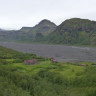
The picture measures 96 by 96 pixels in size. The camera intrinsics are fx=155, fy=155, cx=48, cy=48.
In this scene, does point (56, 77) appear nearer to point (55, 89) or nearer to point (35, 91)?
point (55, 89)

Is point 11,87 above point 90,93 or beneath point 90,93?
above

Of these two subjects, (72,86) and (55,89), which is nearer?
(55,89)

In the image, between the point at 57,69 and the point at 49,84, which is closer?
the point at 49,84

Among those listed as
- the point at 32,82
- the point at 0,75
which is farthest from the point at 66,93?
the point at 0,75

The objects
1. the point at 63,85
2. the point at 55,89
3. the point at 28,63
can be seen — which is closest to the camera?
the point at 55,89

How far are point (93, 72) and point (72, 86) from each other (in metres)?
12.1

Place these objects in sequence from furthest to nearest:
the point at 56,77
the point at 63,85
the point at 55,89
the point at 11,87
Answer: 1. the point at 56,77
2. the point at 63,85
3. the point at 55,89
4. the point at 11,87

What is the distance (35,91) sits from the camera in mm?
44031

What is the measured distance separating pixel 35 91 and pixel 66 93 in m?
9.41

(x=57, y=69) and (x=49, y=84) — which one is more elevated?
(x=57, y=69)

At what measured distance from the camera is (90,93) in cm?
4569

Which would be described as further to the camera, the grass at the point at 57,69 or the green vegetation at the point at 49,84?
the grass at the point at 57,69

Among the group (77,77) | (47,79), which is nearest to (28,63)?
(47,79)

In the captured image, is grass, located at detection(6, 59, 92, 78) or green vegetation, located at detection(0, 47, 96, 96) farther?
grass, located at detection(6, 59, 92, 78)
